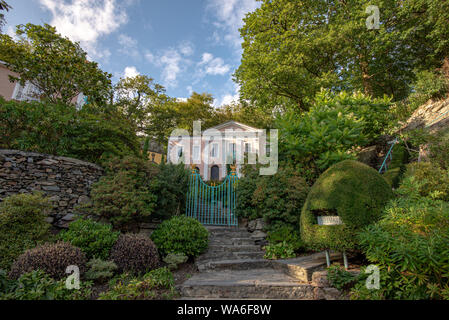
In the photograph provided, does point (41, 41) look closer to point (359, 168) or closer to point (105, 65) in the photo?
point (105, 65)

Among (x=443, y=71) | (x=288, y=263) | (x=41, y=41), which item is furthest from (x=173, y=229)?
(x=443, y=71)

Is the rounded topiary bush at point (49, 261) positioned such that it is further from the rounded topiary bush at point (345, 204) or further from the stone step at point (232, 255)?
the rounded topiary bush at point (345, 204)

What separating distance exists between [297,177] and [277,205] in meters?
0.98

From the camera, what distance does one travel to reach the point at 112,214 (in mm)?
4953

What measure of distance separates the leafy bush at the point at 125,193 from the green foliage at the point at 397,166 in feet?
20.4

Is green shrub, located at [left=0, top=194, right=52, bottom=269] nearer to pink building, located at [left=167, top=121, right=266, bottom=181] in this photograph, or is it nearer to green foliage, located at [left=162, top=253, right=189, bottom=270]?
green foliage, located at [left=162, top=253, right=189, bottom=270]

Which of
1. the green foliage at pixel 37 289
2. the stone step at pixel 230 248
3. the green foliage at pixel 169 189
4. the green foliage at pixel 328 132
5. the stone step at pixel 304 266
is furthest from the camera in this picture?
the green foliage at pixel 169 189

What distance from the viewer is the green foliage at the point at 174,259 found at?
4.38 meters

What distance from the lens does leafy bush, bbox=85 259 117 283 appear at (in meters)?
3.51

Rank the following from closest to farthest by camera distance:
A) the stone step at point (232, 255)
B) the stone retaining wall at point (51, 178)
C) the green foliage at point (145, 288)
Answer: the green foliage at point (145, 288) → the stone retaining wall at point (51, 178) → the stone step at point (232, 255)

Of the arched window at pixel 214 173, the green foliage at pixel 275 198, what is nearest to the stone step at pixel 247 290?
the green foliage at pixel 275 198

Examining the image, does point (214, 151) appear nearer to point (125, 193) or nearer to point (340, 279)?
point (125, 193)

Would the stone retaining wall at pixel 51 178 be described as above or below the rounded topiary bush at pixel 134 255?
above

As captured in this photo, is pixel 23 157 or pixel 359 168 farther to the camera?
pixel 23 157
